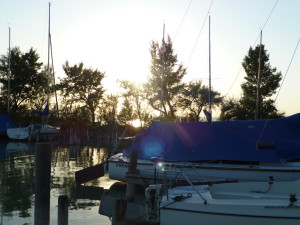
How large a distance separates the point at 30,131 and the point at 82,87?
1322 centimetres

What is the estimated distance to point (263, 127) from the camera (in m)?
14.5

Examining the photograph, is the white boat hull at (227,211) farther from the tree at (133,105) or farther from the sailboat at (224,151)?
the tree at (133,105)

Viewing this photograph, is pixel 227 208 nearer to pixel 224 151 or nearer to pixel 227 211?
pixel 227 211

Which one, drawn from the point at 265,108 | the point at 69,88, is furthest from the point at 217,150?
the point at 69,88

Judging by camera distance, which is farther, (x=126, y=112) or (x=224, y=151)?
(x=126, y=112)

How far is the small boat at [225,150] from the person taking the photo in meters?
13.9

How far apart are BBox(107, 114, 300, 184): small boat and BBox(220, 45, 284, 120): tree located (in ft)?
96.3

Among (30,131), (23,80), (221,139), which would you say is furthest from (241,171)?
(23,80)

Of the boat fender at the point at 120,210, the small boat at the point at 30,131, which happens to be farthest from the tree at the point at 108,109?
the boat fender at the point at 120,210

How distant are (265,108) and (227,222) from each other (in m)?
36.4

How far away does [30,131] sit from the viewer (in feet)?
151

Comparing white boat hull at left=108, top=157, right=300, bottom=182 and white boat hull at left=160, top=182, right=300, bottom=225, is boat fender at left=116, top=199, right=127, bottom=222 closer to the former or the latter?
white boat hull at left=160, top=182, right=300, bottom=225

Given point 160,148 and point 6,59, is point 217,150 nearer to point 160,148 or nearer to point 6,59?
point 160,148

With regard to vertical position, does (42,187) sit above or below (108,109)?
below
